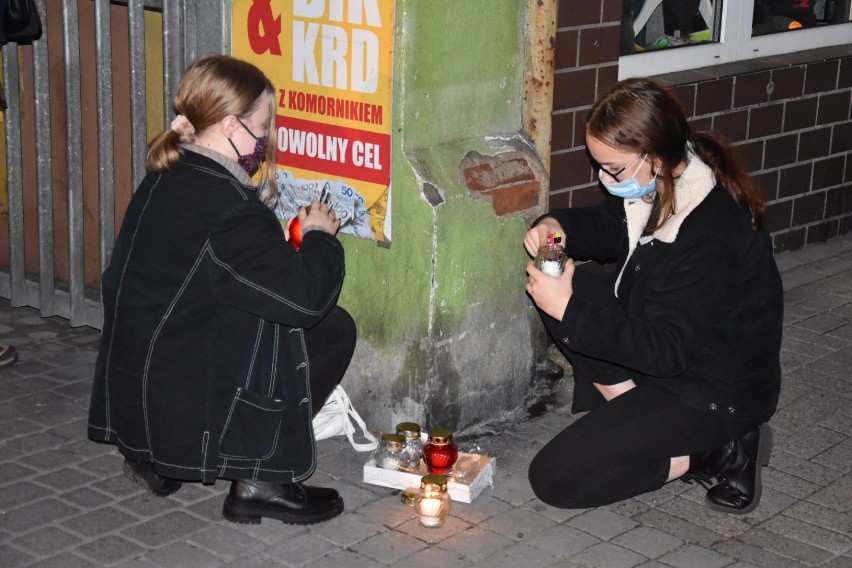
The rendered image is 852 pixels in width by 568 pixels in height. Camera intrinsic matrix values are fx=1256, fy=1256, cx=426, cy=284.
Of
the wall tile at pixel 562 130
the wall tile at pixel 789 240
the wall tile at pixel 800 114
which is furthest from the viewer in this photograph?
the wall tile at pixel 789 240

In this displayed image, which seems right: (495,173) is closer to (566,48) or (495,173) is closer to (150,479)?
(566,48)

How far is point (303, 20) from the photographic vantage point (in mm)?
4570

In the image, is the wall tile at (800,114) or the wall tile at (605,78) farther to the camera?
the wall tile at (800,114)

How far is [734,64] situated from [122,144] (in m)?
3.23

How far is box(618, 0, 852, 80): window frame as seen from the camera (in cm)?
618

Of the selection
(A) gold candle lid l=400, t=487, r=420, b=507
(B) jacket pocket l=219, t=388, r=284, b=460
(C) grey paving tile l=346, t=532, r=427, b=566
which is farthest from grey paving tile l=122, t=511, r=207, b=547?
(A) gold candle lid l=400, t=487, r=420, b=507

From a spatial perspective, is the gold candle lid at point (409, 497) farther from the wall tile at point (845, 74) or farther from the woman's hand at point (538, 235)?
the wall tile at point (845, 74)

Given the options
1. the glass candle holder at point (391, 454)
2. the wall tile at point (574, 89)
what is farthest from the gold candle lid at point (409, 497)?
the wall tile at point (574, 89)

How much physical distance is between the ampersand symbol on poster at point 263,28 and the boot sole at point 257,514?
1.69 meters

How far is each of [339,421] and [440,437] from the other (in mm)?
536

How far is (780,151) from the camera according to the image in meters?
6.99

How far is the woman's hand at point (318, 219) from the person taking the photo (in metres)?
3.96

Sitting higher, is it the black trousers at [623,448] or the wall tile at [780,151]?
the wall tile at [780,151]

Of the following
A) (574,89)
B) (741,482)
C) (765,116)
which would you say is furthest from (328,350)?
(765,116)
